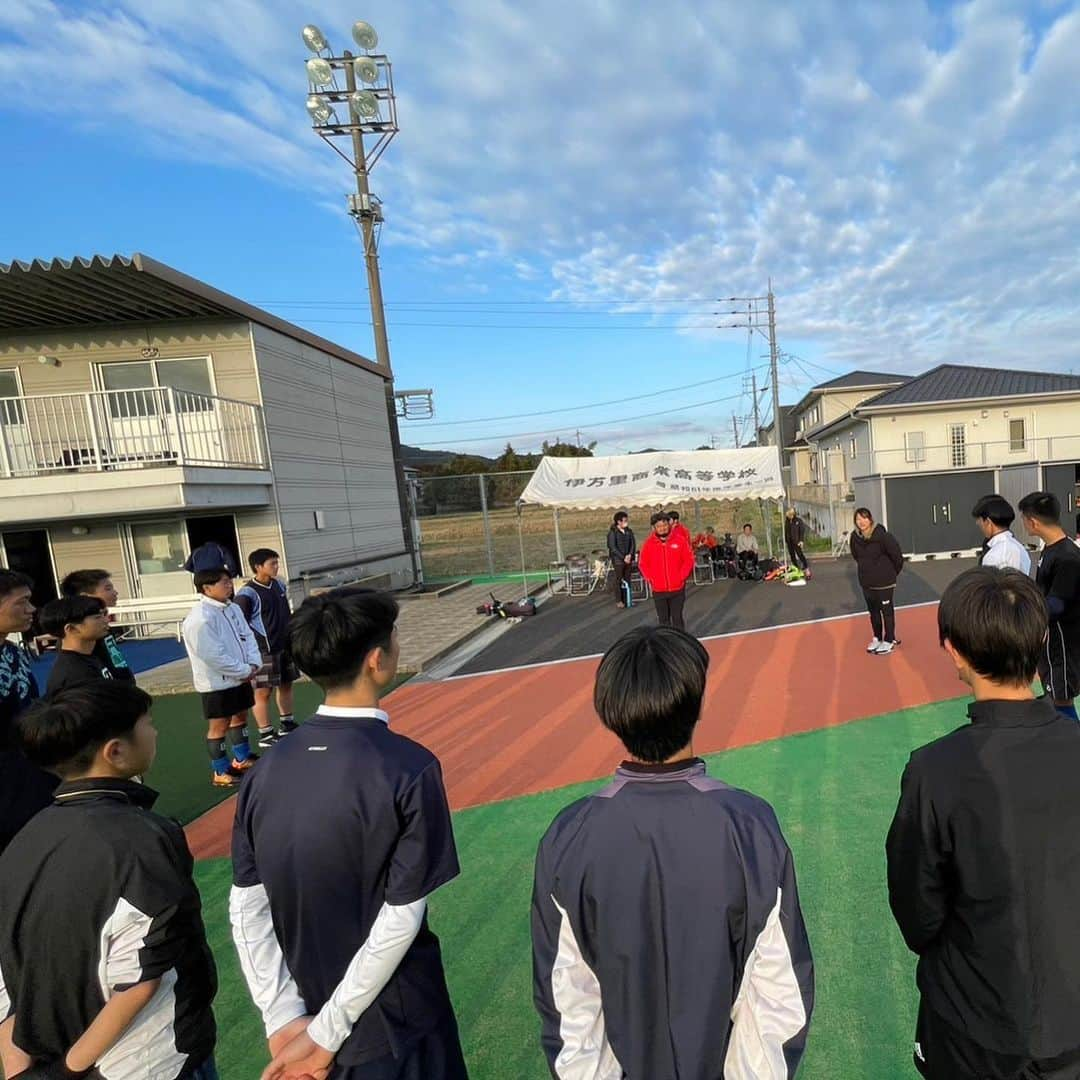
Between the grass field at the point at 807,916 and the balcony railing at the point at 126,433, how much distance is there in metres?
8.45

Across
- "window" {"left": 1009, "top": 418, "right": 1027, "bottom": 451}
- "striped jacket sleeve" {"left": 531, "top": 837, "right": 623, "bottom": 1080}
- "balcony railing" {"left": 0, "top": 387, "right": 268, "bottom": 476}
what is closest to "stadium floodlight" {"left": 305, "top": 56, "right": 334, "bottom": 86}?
"balcony railing" {"left": 0, "top": 387, "right": 268, "bottom": 476}

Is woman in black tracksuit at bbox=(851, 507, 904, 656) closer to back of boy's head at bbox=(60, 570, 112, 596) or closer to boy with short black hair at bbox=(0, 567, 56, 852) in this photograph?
back of boy's head at bbox=(60, 570, 112, 596)

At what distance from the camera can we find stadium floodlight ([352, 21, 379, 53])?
16428mm

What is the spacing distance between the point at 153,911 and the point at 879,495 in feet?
65.0

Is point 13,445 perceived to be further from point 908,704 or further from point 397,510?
point 908,704

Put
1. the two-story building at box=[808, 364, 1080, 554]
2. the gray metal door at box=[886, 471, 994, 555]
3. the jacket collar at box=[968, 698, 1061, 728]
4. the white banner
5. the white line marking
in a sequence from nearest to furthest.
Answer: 1. the jacket collar at box=[968, 698, 1061, 728]
2. the white line marking
3. the white banner
4. the gray metal door at box=[886, 471, 994, 555]
5. the two-story building at box=[808, 364, 1080, 554]

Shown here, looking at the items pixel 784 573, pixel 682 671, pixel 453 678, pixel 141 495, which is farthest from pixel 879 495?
pixel 682 671

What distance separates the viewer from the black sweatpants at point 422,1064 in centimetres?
153

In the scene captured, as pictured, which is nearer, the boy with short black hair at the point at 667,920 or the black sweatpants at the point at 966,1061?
the boy with short black hair at the point at 667,920

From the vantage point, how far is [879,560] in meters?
7.29

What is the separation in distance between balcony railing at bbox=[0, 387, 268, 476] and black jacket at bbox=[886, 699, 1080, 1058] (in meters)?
10.9

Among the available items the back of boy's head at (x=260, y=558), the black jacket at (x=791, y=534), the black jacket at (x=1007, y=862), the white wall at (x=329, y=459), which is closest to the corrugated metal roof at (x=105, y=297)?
the white wall at (x=329, y=459)

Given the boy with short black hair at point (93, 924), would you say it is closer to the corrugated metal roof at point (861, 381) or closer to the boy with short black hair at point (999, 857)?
the boy with short black hair at point (999, 857)

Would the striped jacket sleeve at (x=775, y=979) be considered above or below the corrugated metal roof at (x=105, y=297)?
below
